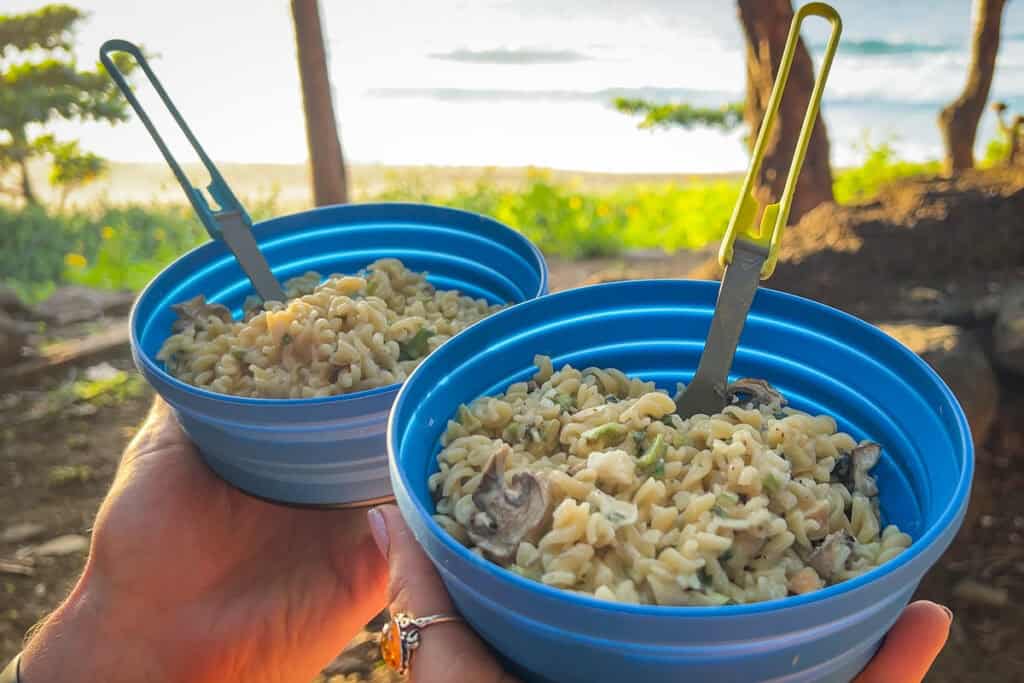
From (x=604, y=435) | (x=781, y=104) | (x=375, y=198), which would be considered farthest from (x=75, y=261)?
(x=604, y=435)

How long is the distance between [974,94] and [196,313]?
4.35 metres

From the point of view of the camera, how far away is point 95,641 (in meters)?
1.87

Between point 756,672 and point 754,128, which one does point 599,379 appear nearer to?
point 756,672

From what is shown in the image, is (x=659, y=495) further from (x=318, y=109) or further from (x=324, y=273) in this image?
(x=318, y=109)

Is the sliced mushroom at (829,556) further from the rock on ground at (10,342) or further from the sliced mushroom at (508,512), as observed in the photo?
the rock on ground at (10,342)

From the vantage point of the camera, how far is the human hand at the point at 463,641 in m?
1.10

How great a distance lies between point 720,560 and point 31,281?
6.08 m

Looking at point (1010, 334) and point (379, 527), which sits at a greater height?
point (379, 527)

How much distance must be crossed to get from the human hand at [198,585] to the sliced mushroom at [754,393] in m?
0.89

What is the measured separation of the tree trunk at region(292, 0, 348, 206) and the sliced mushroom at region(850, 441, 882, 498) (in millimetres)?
3426

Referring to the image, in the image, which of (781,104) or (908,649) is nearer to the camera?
(908,649)

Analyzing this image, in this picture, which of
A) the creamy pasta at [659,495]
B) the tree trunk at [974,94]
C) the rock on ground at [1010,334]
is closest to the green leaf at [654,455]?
the creamy pasta at [659,495]

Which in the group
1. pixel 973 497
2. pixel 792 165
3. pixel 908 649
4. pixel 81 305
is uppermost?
pixel 792 165

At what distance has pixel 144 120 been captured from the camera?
168 cm
